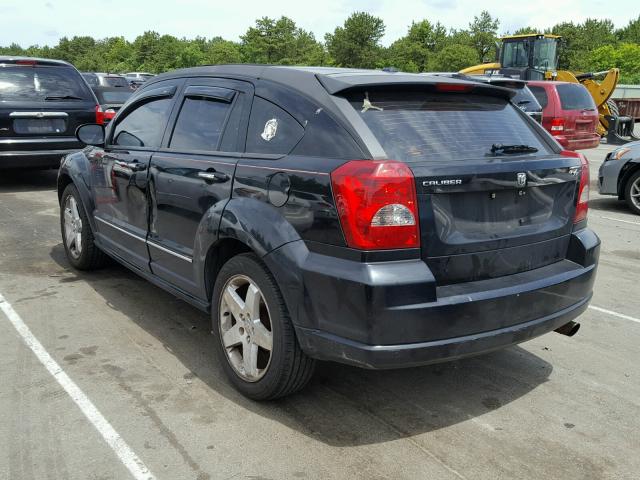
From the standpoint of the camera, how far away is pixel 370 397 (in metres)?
3.54

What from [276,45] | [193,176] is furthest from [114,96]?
[276,45]

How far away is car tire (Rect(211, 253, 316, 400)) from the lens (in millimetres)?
3125

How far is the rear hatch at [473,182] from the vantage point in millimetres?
2928

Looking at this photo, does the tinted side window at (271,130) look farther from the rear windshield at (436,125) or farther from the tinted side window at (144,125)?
the tinted side window at (144,125)

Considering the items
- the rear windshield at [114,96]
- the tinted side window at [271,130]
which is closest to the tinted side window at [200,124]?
the tinted side window at [271,130]

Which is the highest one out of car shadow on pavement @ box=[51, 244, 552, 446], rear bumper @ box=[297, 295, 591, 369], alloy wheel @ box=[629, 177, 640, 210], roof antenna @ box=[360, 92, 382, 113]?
roof antenna @ box=[360, 92, 382, 113]

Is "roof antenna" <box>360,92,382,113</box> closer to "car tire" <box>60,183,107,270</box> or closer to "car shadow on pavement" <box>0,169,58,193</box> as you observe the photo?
"car tire" <box>60,183,107,270</box>

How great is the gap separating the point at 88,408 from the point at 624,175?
28.4 feet

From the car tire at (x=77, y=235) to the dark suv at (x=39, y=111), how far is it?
4.07 meters

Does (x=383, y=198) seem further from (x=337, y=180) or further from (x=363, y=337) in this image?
(x=363, y=337)

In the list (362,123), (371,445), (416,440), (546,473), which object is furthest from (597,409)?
(362,123)

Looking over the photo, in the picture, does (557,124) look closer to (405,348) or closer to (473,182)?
(473,182)

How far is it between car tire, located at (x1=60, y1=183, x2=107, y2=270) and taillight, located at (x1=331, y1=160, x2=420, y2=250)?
337 cm

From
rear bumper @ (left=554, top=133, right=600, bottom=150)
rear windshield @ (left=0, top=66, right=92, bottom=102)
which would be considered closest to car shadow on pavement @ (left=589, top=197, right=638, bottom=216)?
rear bumper @ (left=554, top=133, right=600, bottom=150)
